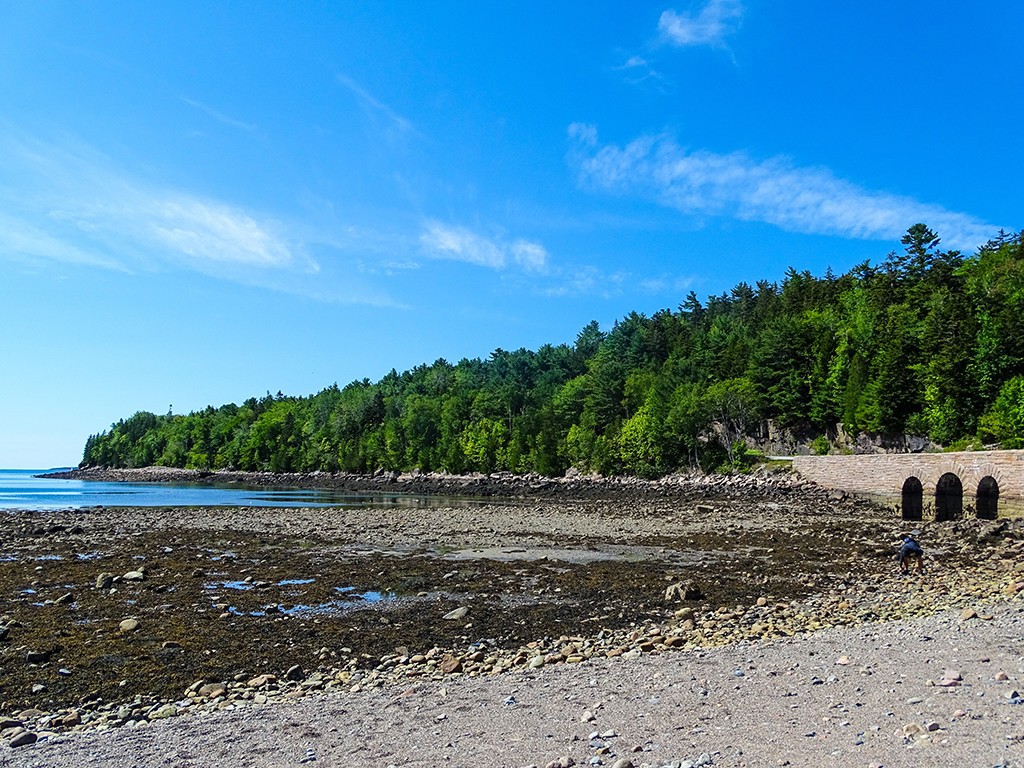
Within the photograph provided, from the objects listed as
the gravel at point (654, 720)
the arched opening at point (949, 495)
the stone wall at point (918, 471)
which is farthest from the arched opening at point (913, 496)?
the gravel at point (654, 720)

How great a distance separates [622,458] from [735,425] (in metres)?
15.4

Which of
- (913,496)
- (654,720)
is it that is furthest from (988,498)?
(654,720)

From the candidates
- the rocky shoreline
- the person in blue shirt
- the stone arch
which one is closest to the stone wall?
the stone arch

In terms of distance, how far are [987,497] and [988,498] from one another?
77 mm

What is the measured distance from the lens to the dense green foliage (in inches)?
2598

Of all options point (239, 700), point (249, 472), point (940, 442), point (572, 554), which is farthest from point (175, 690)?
point (249, 472)

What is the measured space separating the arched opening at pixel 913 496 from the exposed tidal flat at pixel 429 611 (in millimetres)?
11229

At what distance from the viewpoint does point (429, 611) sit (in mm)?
14305

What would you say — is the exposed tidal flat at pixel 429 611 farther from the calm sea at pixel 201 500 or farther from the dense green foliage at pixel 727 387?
the dense green foliage at pixel 727 387

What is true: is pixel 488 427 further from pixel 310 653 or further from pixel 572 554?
pixel 310 653

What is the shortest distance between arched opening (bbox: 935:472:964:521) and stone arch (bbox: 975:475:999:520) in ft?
4.71

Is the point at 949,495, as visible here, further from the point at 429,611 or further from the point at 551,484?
the point at 551,484

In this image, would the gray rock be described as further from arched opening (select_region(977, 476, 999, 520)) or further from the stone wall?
arched opening (select_region(977, 476, 999, 520))

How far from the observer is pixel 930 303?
81.1 metres
